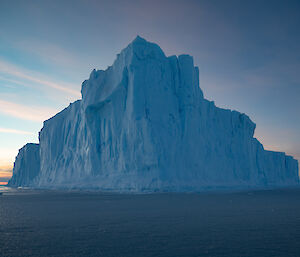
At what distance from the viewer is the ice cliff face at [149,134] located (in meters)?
29.3

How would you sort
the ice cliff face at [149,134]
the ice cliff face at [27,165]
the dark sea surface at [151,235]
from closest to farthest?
1. the dark sea surface at [151,235]
2. the ice cliff face at [149,134]
3. the ice cliff face at [27,165]

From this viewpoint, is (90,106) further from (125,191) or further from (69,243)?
(69,243)

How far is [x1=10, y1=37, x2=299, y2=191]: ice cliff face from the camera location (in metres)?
29.3

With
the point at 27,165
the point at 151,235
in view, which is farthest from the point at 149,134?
the point at 27,165

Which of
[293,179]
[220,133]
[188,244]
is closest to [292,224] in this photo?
[188,244]

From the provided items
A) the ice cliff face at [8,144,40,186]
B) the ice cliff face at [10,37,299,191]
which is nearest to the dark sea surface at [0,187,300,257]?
the ice cliff face at [10,37,299,191]

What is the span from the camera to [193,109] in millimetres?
34031

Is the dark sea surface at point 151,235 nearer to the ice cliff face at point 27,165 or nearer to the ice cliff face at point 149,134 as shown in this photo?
the ice cliff face at point 149,134

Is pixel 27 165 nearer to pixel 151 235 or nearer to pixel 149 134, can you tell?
pixel 149 134

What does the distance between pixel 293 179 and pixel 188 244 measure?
213 feet

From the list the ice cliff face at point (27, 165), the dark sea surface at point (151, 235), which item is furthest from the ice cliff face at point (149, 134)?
the dark sea surface at point (151, 235)

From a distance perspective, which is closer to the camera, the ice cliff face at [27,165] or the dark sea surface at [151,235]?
the dark sea surface at [151,235]

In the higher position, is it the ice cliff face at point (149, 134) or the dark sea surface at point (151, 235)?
the ice cliff face at point (149, 134)

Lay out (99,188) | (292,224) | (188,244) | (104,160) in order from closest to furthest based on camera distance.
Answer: (188,244)
(292,224)
(99,188)
(104,160)
